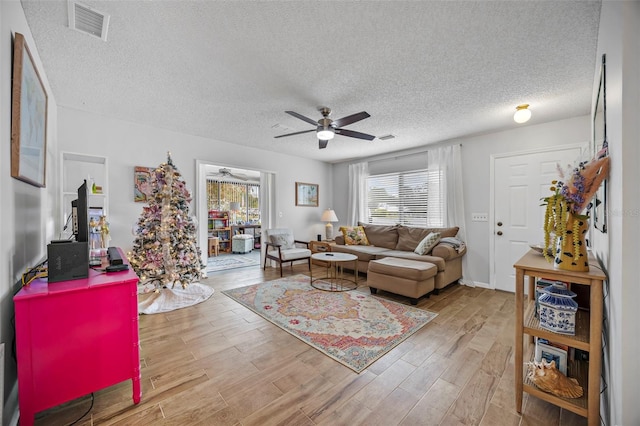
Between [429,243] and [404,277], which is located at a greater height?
[429,243]

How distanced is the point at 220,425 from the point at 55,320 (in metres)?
1.08

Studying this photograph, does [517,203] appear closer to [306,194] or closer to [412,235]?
[412,235]

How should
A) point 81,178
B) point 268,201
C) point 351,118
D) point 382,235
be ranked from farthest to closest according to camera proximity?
1. point 268,201
2. point 382,235
3. point 81,178
4. point 351,118

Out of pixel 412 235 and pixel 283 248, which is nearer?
pixel 412 235

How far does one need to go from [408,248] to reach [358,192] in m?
1.90

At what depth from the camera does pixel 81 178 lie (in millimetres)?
3543

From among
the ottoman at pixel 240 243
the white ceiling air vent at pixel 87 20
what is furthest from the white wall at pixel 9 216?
the ottoman at pixel 240 243

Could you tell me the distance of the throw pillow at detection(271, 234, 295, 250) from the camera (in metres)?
5.25

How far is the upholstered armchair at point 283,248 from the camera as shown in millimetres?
4930

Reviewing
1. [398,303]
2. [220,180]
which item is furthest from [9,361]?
[220,180]

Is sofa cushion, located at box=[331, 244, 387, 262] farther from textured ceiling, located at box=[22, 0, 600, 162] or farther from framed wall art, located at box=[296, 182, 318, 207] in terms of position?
textured ceiling, located at box=[22, 0, 600, 162]

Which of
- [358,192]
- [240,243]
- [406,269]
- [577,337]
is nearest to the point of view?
[577,337]

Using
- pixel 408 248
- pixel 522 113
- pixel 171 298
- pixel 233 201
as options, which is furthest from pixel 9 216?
pixel 233 201

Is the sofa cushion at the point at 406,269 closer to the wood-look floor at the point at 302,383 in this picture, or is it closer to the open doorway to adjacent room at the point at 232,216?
the wood-look floor at the point at 302,383
